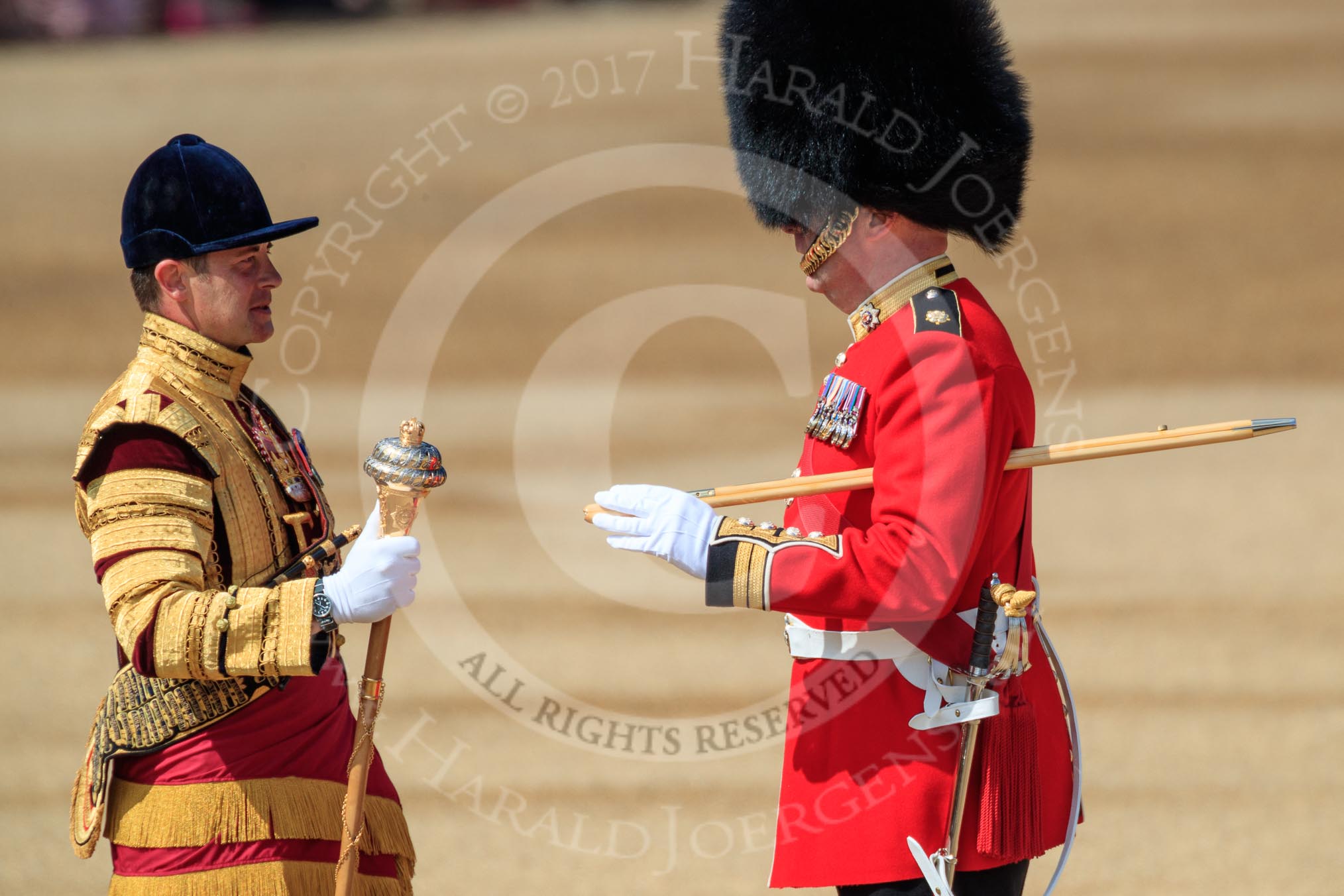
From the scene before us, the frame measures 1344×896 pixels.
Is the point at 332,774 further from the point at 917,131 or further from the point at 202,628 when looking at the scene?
the point at 917,131

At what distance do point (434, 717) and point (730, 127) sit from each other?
3.24 metres

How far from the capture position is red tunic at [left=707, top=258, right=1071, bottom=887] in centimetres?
229

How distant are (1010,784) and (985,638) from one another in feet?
0.89

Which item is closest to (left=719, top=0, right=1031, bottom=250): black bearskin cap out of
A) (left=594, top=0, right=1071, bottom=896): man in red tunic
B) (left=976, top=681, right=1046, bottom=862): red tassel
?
(left=594, top=0, right=1071, bottom=896): man in red tunic

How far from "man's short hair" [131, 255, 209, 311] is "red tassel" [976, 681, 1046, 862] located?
146 cm

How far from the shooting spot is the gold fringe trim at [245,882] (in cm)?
238

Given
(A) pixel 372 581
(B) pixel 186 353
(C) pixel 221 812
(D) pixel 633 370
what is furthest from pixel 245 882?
(D) pixel 633 370

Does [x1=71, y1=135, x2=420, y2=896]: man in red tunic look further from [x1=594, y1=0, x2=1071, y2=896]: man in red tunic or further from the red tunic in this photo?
the red tunic

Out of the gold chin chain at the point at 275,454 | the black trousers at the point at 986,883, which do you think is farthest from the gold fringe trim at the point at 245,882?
the black trousers at the point at 986,883

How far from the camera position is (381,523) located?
2.42m

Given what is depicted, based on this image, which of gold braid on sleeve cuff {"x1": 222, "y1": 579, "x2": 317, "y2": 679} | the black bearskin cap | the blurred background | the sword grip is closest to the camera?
gold braid on sleeve cuff {"x1": 222, "y1": 579, "x2": 317, "y2": 679}

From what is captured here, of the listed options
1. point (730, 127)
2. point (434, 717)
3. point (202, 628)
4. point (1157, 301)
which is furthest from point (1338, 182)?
point (202, 628)

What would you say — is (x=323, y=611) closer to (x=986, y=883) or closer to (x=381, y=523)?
(x=381, y=523)

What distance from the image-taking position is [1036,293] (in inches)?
485
